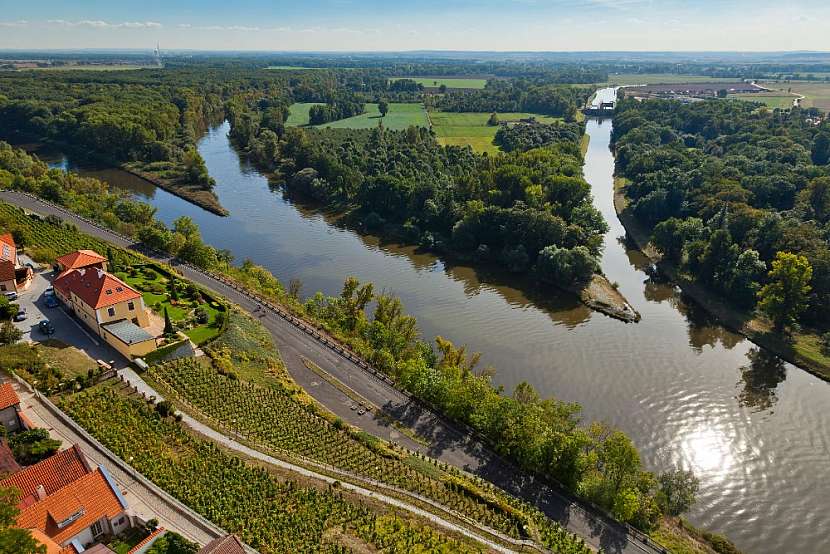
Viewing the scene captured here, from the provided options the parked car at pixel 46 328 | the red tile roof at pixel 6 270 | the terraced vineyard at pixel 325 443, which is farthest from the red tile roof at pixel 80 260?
the terraced vineyard at pixel 325 443

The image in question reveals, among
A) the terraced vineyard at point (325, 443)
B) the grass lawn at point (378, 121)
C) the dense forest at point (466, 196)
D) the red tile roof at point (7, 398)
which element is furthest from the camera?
the grass lawn at point (378, 121)

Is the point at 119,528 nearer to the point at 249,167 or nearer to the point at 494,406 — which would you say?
the point at 494,406

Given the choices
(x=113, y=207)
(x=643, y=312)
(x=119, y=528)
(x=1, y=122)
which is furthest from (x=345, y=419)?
(x=1, y=122)

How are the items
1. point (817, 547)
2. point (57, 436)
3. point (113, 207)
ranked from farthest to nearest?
point (113, 207), point (817, 547), point (57, 436)

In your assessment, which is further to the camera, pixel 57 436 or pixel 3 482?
pixel 57 436

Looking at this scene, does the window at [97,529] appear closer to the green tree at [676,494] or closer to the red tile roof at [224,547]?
the red tile roof at [224,547]

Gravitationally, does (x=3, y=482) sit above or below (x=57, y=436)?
above
